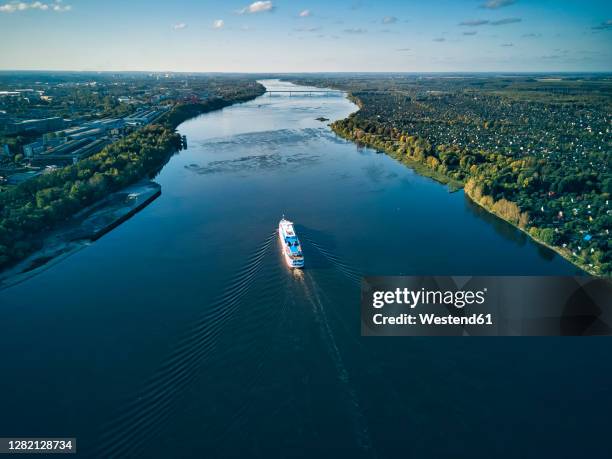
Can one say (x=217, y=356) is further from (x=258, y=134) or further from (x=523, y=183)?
(x=258, y=134)

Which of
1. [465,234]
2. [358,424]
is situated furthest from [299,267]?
[465,234]

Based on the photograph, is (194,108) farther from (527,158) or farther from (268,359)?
(268,359)

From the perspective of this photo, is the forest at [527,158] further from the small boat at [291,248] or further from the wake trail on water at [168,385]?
the wake trail on water at [168,385]

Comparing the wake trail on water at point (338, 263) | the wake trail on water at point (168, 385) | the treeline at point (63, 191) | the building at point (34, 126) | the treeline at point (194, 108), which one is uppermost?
the treeline at point (194, 108)

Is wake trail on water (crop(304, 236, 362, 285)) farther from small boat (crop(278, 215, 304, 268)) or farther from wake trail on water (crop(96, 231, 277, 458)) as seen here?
wake trail on water (crop(96, 231, 277, 458))

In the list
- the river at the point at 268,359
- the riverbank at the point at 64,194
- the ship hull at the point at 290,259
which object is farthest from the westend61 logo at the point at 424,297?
the riverbank at the point at 64,194

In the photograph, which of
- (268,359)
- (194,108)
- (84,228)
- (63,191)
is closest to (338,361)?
(268,359)
